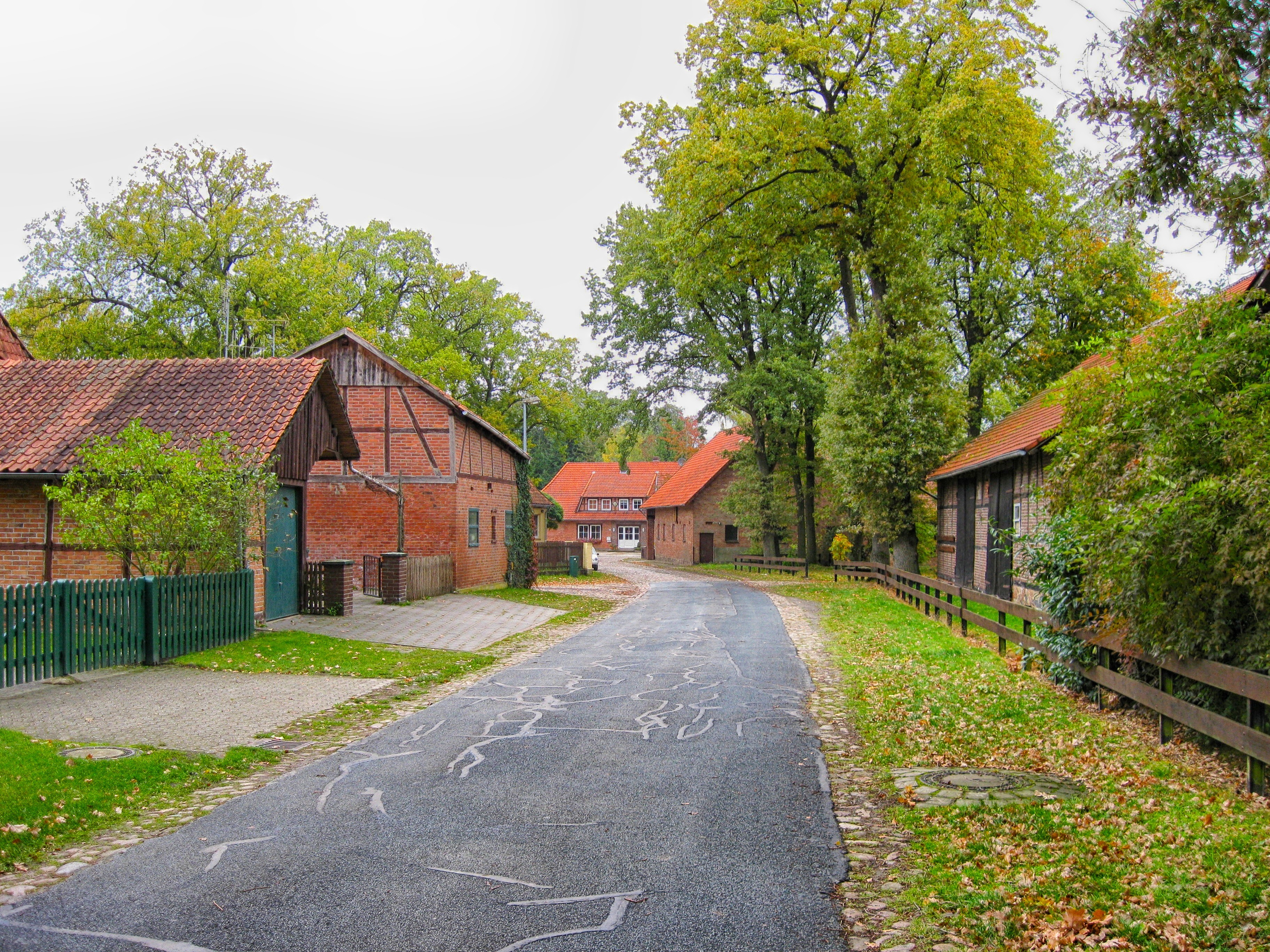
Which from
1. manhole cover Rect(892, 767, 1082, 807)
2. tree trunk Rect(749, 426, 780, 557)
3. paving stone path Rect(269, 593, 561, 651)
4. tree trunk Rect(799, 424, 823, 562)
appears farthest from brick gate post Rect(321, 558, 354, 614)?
tree trunk Rect(749, 426, 780, 557)

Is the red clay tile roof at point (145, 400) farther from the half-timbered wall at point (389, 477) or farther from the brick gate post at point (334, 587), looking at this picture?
the half-timbered wall at point (389, 477)

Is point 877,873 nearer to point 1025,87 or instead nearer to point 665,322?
point 1025,87

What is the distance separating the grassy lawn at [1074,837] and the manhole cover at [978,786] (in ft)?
0.48

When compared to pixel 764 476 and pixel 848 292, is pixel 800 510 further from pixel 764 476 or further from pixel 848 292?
pixel 848 292

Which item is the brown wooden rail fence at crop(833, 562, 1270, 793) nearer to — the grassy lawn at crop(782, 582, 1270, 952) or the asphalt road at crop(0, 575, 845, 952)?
the grassy lawn at crop(782, 582, 1270, 952)

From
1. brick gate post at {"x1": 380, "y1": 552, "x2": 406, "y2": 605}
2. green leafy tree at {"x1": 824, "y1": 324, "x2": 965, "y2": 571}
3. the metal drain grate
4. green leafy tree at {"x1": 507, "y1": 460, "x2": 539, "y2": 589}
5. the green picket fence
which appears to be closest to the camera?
the metal drain grate

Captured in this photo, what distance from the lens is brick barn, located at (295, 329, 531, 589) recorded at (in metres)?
25.9

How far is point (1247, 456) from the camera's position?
723 cm

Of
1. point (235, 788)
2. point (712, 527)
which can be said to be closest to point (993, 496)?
point (235, 788)

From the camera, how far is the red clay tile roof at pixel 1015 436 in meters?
19.1

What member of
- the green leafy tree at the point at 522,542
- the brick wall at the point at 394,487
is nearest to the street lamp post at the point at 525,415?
the green leafy tree at the point at 522,542

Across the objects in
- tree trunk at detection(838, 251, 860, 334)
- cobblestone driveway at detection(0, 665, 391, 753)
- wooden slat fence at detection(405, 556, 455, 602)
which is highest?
tree trunk at detection(838, 251, 860, 334)

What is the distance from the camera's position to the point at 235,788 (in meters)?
7.07

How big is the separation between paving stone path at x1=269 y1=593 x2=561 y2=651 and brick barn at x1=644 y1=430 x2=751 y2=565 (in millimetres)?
26928
